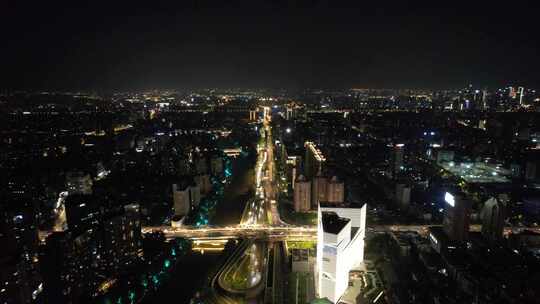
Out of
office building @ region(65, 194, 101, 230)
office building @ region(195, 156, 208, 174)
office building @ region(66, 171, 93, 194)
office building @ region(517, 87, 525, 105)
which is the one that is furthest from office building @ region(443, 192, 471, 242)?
office building @ region(517, 87, 525, 105)

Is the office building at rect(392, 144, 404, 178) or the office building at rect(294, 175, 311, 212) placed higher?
the office building at rect(392, 144, 404, 178)

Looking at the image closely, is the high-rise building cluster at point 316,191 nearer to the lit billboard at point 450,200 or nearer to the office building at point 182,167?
the lit billboard at point 450,200

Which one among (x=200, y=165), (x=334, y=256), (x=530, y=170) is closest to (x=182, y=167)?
(x=200, y=165)

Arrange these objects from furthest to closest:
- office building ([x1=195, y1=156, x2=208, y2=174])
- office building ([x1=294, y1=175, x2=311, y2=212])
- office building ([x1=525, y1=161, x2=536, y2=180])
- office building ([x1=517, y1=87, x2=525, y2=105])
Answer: office building ([x1=517, y1=87, x2=525, y2=105]), office building ([x1=195, y1=156, x2=208, y2=174]), office building ([x1=525, y1=161, x2=536, y2=180]), office building ([x1=294, y1=175, x2=311, y2=212])

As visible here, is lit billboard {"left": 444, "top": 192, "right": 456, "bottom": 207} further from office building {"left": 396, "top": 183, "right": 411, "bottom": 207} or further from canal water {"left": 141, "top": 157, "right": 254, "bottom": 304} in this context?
canal water {"left": 141, "top": 157, "right": 254, "bottom": 304}

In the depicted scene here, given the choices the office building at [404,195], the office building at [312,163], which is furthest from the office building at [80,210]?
the office building at [404,195]

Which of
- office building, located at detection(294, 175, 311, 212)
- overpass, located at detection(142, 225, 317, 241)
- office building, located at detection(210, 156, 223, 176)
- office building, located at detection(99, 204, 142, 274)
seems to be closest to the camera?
office building, located at detection(99, 204, 142, 274)

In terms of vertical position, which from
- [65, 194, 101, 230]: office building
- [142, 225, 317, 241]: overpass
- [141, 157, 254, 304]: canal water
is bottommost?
[141, 157, 254, 304]: canal water
